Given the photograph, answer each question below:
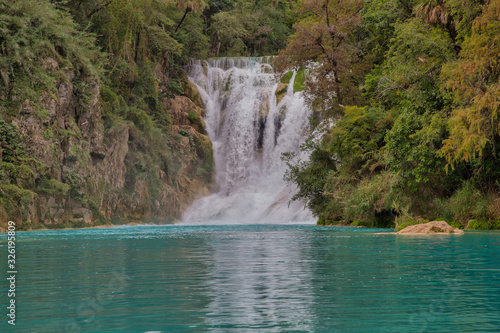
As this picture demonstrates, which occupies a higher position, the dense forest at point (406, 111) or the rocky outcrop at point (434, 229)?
the dense forest at point (406, 111)

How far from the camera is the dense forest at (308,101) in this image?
24266 millimetres

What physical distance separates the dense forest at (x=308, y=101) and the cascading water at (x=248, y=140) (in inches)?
65.2

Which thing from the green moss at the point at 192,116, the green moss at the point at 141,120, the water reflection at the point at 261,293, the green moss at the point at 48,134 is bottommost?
the water reflection at the point at 261,293

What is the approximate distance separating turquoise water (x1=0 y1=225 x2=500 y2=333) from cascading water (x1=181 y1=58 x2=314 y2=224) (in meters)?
33.8

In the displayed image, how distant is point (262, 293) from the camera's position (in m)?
7.37

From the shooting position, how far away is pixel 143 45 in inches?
1801

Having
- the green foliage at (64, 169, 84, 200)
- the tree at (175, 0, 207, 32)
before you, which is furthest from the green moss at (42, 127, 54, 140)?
the tree at (175, 0, 207, 32)

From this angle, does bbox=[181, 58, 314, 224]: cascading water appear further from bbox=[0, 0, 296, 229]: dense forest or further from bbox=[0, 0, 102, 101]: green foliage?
bbox=[0, 0, 102, 101]: green foliage

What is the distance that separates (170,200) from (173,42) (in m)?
12.6

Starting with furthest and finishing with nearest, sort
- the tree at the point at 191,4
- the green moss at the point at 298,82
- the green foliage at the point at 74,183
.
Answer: the green moss at the point at 298,82 → the tree at the point at 191,4 → the green foliage at the point at 74,183

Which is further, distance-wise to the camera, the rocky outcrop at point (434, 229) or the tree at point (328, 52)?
the tree at point (328, 52)

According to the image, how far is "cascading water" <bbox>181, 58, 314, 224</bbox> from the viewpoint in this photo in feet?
159

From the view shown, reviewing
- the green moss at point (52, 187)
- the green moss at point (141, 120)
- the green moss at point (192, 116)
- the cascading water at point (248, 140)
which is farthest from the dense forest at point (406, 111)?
the green moss at point (192, 116)

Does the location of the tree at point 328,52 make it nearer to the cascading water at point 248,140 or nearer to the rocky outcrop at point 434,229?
the cascading water at point 248,140
